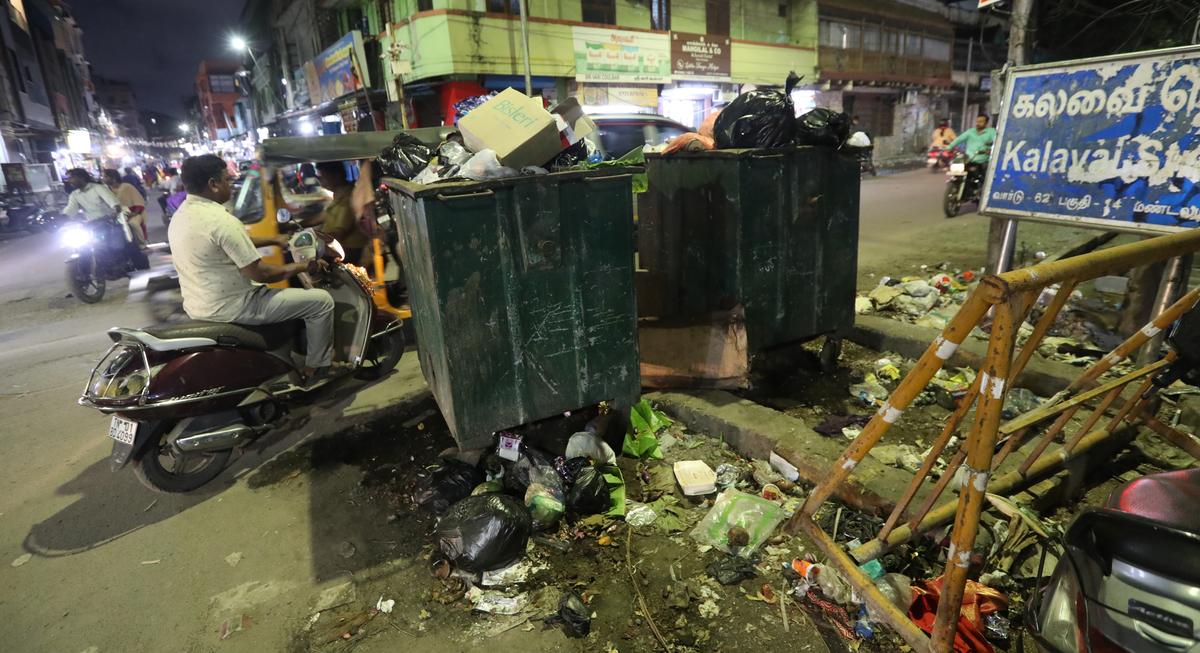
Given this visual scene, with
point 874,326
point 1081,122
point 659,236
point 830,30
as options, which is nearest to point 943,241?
point 874,326

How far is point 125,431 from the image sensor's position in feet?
10.4

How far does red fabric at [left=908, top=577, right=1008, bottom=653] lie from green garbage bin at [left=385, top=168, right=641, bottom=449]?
1.72m

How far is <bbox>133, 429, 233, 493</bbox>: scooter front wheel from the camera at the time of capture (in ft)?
10.8

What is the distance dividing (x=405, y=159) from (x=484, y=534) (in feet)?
6.79

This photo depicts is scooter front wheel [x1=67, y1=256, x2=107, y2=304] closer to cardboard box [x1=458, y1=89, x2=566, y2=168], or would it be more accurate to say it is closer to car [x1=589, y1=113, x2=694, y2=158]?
car [x1=589, y1=113, x2=694, y2=158]

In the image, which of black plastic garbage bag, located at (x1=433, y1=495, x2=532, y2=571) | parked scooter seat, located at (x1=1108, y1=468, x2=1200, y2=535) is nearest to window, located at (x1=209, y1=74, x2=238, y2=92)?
black plastic garbage bag, located at (x1=433, y1=495, x2=532, y2=571)

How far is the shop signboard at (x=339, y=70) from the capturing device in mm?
16188

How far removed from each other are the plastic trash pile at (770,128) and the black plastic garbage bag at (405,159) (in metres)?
1.69

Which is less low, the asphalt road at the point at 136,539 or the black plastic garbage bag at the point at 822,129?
the black plastic garbage bag at the point at 822,129

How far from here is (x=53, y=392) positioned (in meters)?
5.01

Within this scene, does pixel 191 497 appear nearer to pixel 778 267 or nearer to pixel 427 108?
pixel 778 267

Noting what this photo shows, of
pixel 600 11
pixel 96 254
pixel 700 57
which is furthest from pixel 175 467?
pixel 700 57

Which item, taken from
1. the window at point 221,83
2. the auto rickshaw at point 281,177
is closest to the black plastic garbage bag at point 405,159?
the auto rickshaw at point 281,177

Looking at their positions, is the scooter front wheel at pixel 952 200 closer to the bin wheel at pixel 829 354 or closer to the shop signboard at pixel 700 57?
the bin wheel at pixel 829 354
